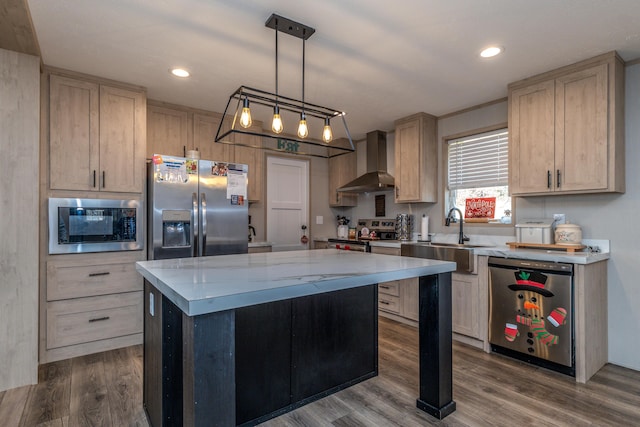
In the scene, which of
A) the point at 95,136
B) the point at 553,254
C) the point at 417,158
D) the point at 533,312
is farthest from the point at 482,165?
the point at 95,136

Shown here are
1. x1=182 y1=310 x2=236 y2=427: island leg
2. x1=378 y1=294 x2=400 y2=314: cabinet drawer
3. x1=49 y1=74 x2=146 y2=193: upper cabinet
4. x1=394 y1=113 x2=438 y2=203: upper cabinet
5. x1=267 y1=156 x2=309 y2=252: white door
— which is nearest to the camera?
x1=182 y1=310 x2=236 y2=427: island leg

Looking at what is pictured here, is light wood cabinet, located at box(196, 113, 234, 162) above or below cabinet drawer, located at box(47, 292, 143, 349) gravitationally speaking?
above

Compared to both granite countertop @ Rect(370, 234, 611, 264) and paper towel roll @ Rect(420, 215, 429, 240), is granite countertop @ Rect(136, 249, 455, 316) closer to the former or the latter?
granite countertop @ Rect(370, 234, 611, 264)

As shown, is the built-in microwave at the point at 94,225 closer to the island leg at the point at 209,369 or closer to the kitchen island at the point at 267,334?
the kitchen island at the point at 267,334

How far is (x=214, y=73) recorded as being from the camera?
2982mm

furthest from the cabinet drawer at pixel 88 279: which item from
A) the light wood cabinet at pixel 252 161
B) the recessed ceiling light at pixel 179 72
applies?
the recessed ceiling light at pixel 179 72

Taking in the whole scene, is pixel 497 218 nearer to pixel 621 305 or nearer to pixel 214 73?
pixel 621 305

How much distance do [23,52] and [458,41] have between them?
3144mm

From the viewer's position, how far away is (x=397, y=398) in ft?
7.34

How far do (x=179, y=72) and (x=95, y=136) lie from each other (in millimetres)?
955

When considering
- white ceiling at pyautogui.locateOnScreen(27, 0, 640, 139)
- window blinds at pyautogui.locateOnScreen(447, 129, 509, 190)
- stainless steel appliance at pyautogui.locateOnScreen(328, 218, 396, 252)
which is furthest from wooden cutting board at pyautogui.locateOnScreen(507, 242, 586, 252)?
stainless steel appliance at pyautogui.locateOnScreen(328, 218, 396, 252)

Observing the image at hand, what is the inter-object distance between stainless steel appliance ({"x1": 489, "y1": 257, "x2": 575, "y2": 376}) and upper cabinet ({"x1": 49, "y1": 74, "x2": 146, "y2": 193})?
3.41 metres

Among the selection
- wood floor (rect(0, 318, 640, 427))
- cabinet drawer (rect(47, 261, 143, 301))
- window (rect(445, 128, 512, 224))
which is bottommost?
wood floor (rect(0, 318, 640, 427))

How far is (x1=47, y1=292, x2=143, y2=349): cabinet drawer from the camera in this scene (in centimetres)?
283
